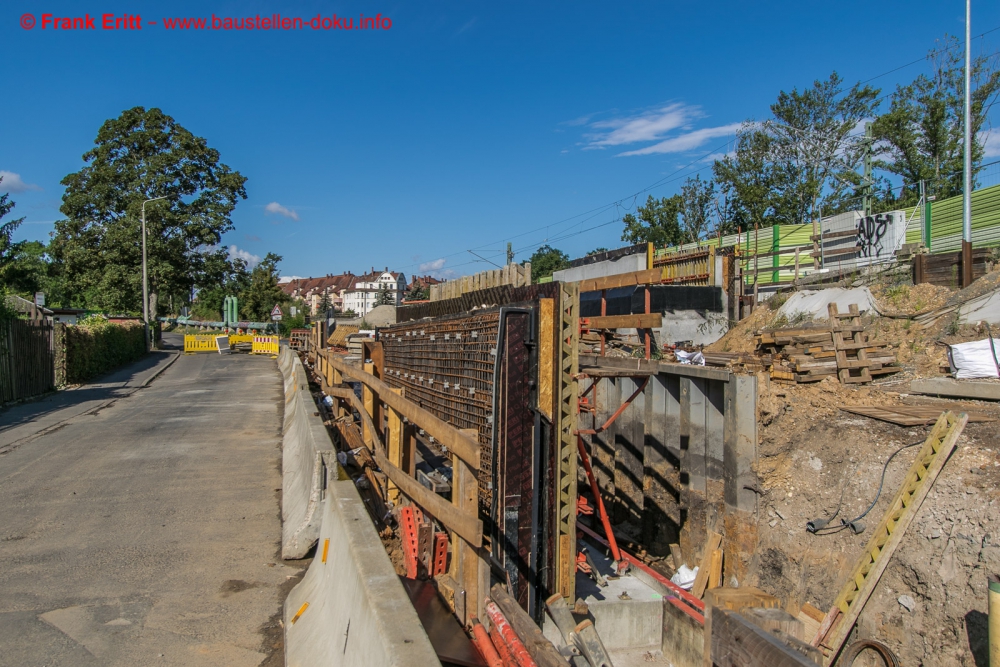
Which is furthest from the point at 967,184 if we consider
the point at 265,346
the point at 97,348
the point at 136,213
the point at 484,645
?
the point at 136,213

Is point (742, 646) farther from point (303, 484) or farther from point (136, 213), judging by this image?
point (136, 213)

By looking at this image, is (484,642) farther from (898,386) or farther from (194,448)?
(898,386)

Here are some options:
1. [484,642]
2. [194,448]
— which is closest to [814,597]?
[484,642]

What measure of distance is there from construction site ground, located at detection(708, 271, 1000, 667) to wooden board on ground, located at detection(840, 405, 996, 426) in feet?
0.28

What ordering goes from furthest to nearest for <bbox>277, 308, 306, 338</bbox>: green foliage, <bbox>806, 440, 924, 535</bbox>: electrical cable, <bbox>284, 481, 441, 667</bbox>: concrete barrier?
<bbox>277, 308, 306, 338</bbox>: green foliage → <bbox>806, 440, 924, 535</bbox>: electrical cable → <bbox>284, 481, 441, 667</bbox>: concrete barrier

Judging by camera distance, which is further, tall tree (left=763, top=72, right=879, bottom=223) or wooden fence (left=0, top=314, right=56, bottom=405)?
tall tree (left=763, top=72, right=879, bottom=223)

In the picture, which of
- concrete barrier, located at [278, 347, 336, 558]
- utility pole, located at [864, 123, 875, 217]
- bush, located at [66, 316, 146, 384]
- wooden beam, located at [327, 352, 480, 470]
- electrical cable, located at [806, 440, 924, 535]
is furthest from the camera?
utility pole, located at [864, 123, 875, 217]

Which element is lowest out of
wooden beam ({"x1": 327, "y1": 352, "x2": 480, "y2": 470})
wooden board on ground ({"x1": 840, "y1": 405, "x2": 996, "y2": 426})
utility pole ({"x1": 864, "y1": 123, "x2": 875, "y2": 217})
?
wooden board on ground ({"x1": 840, "y1": 405, "x2": 996, "y2": 426})

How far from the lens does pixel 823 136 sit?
39.2 meters

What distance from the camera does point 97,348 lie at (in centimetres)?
2203

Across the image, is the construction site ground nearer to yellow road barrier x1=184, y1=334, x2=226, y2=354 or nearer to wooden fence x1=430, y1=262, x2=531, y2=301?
wooden fence x1=430, y1=262, x2=531, y2=301

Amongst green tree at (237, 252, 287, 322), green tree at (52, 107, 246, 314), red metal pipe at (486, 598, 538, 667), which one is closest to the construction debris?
red metal pipe at (486, 598, 538, 667)

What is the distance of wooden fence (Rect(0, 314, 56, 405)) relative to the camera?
14773 millimetres

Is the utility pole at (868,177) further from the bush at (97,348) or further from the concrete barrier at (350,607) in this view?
the bush at (97,348)
